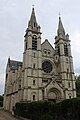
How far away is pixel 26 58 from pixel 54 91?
10671 mm

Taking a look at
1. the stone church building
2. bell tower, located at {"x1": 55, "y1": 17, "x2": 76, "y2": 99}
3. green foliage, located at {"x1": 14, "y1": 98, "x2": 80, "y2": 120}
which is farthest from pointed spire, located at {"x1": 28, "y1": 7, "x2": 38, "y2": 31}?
green foliage, located at {"x1": 14, "y1": 98, "x2": 80, "y2": 120}

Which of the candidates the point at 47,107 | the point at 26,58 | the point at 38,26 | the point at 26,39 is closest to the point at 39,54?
the point at 26,58

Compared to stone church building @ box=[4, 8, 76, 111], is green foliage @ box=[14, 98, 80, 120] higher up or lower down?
lower down

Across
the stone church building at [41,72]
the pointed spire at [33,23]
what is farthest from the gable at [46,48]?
the pointed spire at [33,23]

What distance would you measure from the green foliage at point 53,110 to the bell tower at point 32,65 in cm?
870

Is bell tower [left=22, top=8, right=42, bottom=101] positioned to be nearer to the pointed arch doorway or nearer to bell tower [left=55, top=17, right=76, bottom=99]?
the pointed arch doorway

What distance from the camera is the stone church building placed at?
35.7m

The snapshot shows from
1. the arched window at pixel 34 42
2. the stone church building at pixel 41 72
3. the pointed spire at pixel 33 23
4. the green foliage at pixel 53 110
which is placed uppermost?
the pointed spire at pixel 33 23

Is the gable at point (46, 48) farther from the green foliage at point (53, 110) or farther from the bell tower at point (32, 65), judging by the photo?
the green foliage at point (53, 110)

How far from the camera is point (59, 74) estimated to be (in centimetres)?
4075

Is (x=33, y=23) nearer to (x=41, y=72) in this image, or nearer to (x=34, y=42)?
(x=34, y=42)

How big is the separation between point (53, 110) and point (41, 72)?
778 inches

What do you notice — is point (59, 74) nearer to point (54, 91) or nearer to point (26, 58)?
point (54, 91)

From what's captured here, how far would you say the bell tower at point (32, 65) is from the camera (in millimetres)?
34931
